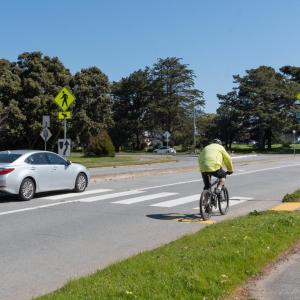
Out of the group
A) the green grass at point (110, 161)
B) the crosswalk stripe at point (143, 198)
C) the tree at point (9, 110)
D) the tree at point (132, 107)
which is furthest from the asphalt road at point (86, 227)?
the tree at point (132, 107)

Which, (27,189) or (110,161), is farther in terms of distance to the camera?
(110,161)

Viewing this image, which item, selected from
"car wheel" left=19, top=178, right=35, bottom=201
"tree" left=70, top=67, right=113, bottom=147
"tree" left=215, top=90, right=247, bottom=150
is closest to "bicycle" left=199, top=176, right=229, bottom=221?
"car wheel" left=19, top=178, right=35, bottom=201

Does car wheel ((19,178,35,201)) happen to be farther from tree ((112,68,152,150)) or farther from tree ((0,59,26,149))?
tree ((112,68,152,150))

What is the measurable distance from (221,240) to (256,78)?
89.5 metres

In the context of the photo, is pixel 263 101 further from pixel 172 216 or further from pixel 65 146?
pixel 172 216

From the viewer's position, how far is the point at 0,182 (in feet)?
46.8

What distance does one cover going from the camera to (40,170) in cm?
1533

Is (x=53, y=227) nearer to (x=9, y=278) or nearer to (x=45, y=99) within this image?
(x=9, y=278)

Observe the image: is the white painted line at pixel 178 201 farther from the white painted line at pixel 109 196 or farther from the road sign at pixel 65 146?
the road sign at pixel 65 146

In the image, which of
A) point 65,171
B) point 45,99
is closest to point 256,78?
point 45,99

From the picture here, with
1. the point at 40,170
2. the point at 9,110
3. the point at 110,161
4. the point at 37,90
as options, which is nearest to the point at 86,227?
the point at 40,170

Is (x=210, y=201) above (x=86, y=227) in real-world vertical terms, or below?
above

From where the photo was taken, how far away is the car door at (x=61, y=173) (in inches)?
632

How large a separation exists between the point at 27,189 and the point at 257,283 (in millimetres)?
9874
